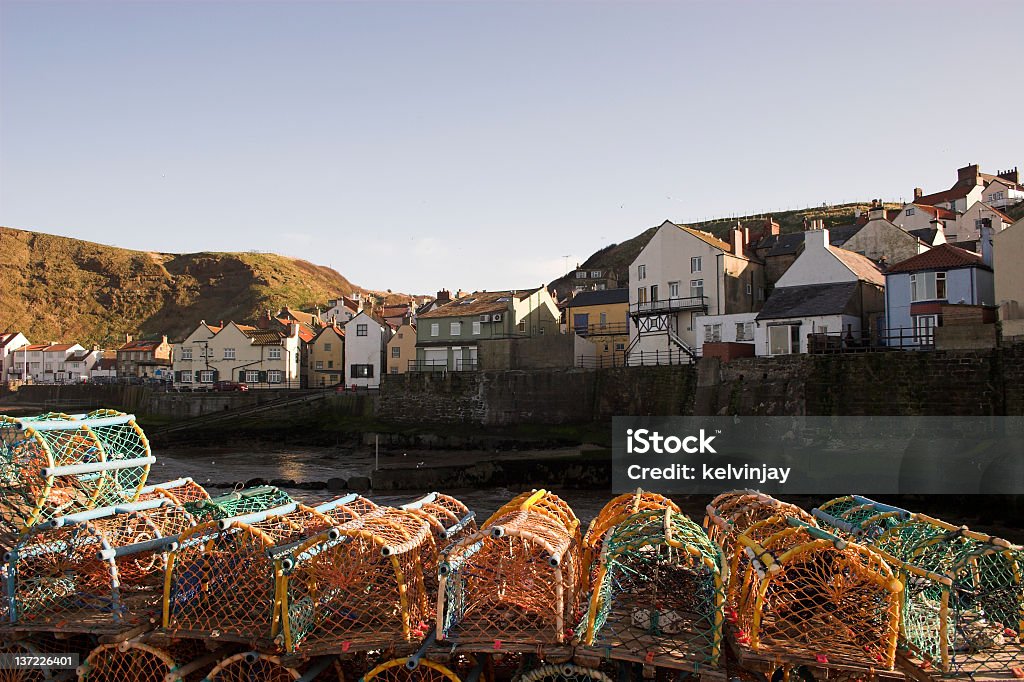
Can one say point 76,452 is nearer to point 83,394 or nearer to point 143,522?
point 143,522

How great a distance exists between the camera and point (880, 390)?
85.1 feet

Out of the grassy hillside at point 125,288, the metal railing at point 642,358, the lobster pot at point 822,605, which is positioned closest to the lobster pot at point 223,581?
the lobster pot at point 822,605

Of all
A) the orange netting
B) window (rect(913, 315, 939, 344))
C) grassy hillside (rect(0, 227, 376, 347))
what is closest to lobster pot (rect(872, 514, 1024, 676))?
the orange netting

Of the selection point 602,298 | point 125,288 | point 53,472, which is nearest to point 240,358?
point 602,298

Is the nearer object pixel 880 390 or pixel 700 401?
pixel 880 390

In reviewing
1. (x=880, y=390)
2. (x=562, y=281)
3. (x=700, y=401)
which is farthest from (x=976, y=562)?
(x=562, y=281)

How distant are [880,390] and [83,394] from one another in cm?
6131

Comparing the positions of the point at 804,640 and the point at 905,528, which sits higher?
the point at 905,528

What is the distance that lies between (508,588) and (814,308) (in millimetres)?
29247

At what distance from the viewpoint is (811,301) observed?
3394 centimetres

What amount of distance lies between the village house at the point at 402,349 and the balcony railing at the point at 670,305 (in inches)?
662

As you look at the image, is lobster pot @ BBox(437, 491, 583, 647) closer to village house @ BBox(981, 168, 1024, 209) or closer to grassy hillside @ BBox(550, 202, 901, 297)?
village house @ BBox(981, 168, 1024, 209)

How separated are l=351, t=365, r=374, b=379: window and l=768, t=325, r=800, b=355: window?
2994cm

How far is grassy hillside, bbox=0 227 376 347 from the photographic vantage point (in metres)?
120
